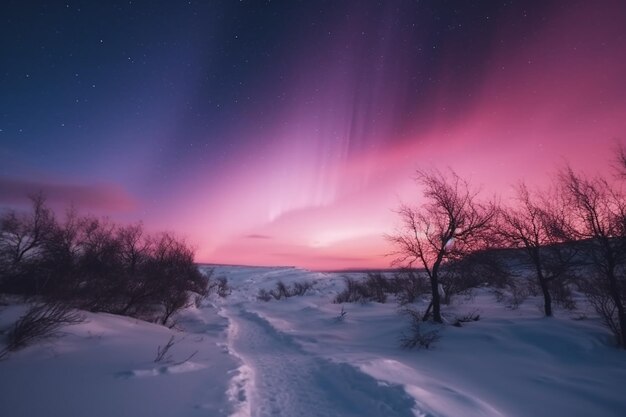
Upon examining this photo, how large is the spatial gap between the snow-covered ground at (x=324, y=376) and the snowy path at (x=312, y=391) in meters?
0.03

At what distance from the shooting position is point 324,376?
8656mm

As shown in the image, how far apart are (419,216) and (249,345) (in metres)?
10.4

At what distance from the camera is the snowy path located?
640cm

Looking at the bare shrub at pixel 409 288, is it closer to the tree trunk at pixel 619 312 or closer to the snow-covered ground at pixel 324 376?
the snow-covered ground at pixel 324 376

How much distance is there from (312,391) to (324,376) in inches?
40.9

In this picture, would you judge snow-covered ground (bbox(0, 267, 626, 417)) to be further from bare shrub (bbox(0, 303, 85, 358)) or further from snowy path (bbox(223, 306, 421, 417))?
bare shrub (bbox(0, 303, 85, 358))

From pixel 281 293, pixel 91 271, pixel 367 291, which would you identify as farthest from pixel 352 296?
pixel 91 271

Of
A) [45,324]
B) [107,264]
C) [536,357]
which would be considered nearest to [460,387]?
[536,357]

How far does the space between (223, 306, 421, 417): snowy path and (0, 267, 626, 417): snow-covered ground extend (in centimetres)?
3

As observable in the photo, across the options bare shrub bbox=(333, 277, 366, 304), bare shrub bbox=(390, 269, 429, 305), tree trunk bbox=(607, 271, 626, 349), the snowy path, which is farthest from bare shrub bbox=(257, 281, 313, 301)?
tree trunk bbox=(607, 271, 626, 349)

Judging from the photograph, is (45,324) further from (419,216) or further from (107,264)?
(107,264)

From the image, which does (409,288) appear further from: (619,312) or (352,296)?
(619,312)

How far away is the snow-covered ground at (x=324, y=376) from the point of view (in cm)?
569

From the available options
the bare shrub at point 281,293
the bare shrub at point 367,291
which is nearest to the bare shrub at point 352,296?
the bare shrub at point 367,291
